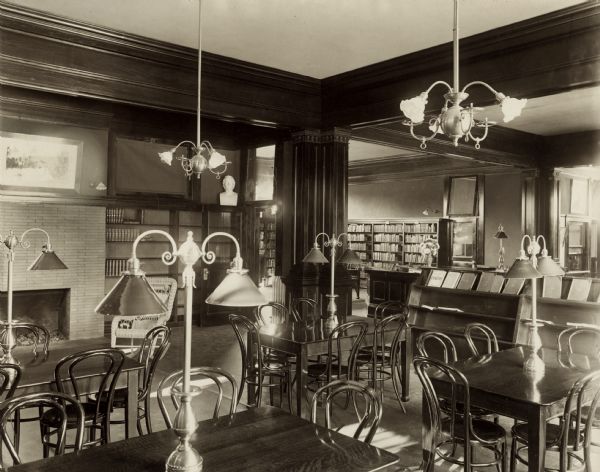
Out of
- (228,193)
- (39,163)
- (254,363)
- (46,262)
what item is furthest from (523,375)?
(228,193)

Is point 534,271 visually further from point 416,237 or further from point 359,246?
point 359,246

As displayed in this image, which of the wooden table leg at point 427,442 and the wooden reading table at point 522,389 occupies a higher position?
the wooden reading table at point 522,389

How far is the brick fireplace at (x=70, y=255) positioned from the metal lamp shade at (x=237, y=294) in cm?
616

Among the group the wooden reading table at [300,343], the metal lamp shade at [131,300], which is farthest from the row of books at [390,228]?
the metal lamp shade at [131,300]

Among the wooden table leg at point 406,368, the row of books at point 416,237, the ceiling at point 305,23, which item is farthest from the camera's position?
the row of books at point 416,237

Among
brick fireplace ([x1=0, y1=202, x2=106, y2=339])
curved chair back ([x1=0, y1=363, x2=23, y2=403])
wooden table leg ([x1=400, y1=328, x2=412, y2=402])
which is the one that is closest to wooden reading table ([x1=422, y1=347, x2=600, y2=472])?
wooden table leg ([x1=400, y1=328, x2=412, y2=402])

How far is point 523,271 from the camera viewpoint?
344 cm

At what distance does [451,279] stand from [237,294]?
5.32 meters

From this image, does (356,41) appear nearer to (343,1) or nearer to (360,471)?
(343,1)

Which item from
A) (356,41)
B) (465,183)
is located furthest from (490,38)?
(465,183)

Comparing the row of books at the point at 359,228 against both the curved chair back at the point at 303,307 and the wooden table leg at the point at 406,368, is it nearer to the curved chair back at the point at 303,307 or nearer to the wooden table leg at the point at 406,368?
the curved chair back at the point at 303,307

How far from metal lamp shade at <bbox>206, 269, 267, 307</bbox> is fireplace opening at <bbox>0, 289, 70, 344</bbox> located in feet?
20.9

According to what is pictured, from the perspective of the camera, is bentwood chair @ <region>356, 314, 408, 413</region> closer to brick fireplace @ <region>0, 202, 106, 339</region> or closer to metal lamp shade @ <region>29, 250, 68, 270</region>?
metal lamp shade @ <region>29, 250, 68, 270</region>

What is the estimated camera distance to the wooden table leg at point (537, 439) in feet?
10.00
